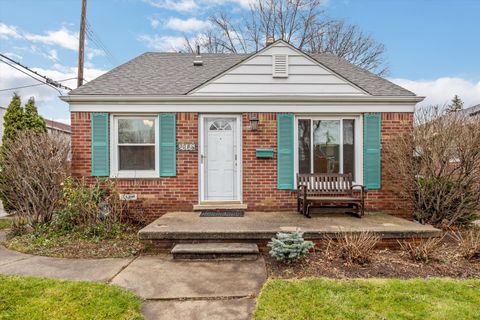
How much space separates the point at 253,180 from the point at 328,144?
200cm

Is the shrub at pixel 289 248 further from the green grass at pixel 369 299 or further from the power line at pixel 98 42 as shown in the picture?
the power line at pixel 98 42

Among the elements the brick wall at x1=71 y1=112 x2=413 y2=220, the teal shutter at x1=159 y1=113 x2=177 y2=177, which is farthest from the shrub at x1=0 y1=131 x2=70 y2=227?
the teal shutter at x1=159 y1=113 x2=177 y2=177

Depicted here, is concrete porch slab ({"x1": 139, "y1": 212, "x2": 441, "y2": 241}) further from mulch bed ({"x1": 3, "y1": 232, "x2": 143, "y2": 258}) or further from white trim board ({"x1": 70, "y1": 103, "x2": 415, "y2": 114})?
white trim board ({"x1": 70, "y1": 103, "x2": 415, "y2": 114})

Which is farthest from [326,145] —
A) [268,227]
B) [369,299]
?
[369,299]

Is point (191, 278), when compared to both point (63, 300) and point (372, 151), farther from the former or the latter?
point (372, 151)

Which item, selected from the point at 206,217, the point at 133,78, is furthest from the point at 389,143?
the point at 133,78

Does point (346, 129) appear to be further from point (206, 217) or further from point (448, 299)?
point (448, 299)

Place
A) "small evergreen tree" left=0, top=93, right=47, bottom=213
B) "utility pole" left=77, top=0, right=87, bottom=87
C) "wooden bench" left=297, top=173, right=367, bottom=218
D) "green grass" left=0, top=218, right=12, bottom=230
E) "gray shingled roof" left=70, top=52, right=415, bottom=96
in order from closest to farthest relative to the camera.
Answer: "wooden bench" left=297, top=173, right=367, bottom=218 < "gray shingled roof" left=70, top=52, right=415, bottom=96 < "green grass" left=0, top=218, right=12, bottom=230 < "small evergreen tree" left=0, top=93, right=47, bottom=213 < "utility pole" left=77, top=0, right=87, bottom=87

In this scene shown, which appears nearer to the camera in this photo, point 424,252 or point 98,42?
point 424,252

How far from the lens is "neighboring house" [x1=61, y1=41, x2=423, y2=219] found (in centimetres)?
645

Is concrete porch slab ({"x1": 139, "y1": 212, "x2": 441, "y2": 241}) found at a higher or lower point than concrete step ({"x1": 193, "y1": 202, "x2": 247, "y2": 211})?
lower

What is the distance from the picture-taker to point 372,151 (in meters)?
6.52

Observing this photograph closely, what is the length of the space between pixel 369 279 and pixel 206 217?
3.25 metres

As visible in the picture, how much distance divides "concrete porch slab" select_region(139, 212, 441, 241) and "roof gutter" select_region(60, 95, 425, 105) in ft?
8.61
